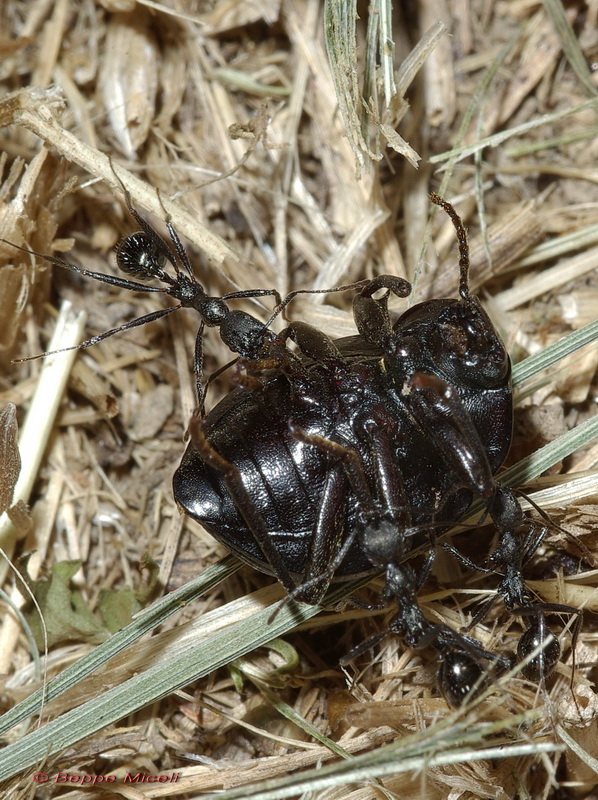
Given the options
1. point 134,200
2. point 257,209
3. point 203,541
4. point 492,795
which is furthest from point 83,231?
point 492,795

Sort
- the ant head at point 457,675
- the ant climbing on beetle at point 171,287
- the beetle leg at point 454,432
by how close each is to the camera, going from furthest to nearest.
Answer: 1. the ant climbing on beetle at point 171,287
2. the ant head at point 457,675
3. the beetle leg at point 454,432

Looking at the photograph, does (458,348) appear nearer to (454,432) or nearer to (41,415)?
(454,432)

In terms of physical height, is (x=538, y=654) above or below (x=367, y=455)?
below

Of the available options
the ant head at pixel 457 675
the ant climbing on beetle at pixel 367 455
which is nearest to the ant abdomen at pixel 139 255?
the ant climbing on beetle at pixel 367 455

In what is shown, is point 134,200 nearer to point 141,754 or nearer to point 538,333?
point 538,333

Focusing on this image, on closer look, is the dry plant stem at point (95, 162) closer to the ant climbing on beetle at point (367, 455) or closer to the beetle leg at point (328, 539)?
the ant climbing on beetle at point (367, 455)

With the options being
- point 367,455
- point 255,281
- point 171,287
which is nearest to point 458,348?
point 367,455

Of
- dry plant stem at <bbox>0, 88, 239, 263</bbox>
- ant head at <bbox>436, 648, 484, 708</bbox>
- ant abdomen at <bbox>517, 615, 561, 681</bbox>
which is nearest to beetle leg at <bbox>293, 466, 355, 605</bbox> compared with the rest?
ant head at <bbox>436, 648, 484, 708</bbox>
